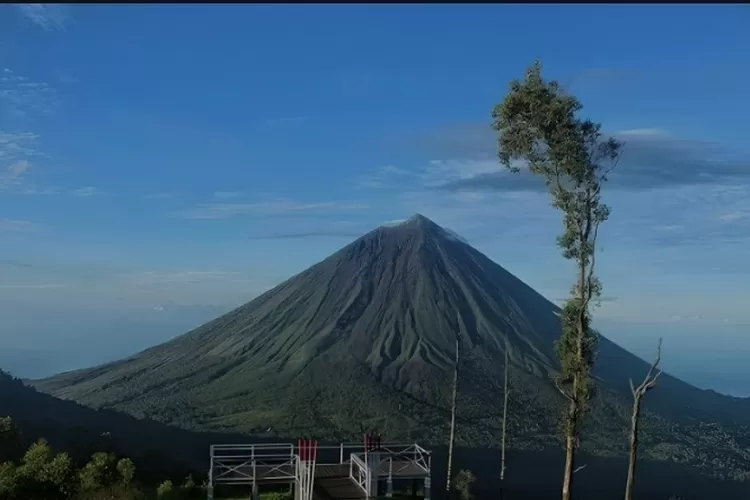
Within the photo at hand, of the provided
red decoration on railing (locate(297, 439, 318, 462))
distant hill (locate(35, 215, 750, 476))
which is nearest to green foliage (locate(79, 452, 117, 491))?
red decoration on railing (locate(297, 439, 318, 462))

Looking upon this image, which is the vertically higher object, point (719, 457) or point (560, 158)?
point (560, 158)

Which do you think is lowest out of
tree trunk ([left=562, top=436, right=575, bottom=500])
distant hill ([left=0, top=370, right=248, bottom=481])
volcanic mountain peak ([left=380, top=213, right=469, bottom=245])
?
distant hill ([left=0, top=370, right=248, bottom=481])

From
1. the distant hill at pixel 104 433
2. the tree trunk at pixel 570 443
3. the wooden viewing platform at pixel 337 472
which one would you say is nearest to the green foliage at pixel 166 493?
the wooden viewing platform at pixel 337 472

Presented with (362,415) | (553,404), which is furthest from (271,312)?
(553,404)

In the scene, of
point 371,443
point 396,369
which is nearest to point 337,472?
point 371,443

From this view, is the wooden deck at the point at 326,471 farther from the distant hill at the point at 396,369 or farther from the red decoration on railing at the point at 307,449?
the distant hill at the point at 396,369

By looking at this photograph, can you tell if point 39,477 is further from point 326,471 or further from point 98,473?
point 326,471

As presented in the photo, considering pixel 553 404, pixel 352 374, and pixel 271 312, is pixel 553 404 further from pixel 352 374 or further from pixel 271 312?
pixel 271 312

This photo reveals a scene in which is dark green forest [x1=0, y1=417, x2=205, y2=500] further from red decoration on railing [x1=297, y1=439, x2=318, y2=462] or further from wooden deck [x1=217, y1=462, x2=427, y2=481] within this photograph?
red decoration on railing [x1=297, y1=439, x2=318, y2=462]

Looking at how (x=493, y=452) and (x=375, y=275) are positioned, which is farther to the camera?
(x=375, y=275)
